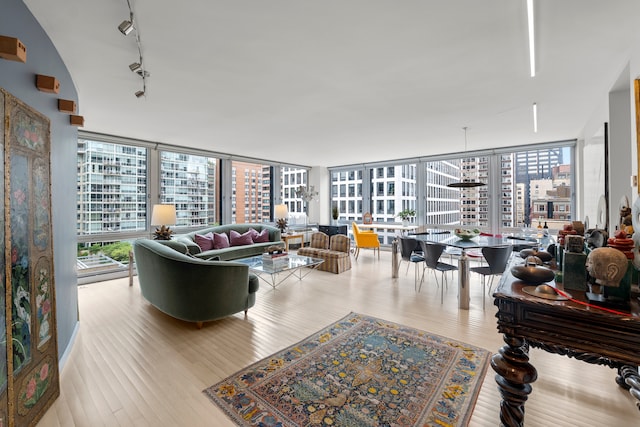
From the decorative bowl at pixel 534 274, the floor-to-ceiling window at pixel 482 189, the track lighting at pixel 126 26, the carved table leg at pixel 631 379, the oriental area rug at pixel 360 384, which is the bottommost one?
the oriental area rug at pixel 360 384

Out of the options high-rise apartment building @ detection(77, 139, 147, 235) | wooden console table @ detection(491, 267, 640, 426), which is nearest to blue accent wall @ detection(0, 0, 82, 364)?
high-rise apartment building @ detection(77, 139, 147, 235)

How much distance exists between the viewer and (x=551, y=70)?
2762mm

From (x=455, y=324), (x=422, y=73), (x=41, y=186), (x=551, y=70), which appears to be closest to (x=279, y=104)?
(x=422, y=73)

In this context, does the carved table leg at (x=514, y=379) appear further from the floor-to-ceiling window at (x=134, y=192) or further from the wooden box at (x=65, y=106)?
the floor-to-ceiling window at (x=134, y=192)

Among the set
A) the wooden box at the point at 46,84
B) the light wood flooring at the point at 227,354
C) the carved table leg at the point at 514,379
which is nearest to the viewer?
the carved table leg at the point at 514,379

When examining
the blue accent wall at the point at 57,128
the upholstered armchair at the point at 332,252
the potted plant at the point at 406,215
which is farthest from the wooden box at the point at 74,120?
the potted plant at the point at 406,215

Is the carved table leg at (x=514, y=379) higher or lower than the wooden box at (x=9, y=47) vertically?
lower

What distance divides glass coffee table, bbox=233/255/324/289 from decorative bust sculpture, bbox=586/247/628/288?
132 inches

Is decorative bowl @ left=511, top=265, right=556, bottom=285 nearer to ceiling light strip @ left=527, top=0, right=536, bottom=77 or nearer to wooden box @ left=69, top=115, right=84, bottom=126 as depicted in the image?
ceiling light strip @ left=527, top=0, right=536, bottom=77

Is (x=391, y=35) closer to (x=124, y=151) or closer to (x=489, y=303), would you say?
(x=489, y=303)

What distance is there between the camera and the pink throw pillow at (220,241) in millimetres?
5944

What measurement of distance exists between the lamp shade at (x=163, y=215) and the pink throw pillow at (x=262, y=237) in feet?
6.82

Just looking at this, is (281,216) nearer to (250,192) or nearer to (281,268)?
(250,192)

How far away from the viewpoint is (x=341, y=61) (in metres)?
2.61
